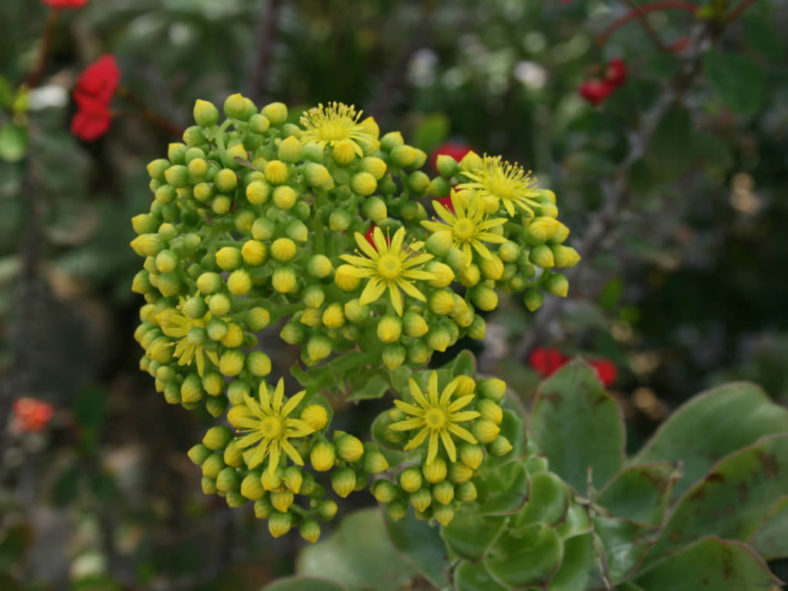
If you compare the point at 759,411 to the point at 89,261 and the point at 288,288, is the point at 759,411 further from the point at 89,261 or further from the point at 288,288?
the point at 89,261

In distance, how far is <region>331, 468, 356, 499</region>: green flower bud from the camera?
0.73 meters

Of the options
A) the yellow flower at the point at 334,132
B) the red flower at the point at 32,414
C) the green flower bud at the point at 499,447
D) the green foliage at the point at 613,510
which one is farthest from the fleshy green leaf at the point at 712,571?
the red flower at the point at 32,414

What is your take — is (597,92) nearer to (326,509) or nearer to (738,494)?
(738,494)

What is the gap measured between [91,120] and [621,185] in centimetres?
120

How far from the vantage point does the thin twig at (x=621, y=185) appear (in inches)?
59.8

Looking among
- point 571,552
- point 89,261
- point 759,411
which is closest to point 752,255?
point 759,411

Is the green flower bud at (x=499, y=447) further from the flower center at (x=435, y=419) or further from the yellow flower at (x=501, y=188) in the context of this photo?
the yellow flower at (x=501, y=188)

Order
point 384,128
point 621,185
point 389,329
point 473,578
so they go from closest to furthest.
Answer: point 389,329 → point 473,578 → point 621,185 → point 384,128

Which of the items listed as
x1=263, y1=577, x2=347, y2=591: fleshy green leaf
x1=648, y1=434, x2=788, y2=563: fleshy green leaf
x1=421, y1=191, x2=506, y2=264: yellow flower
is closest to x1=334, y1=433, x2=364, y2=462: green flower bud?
x1=421, y1=191, x2=506, y2=264: yellow flower

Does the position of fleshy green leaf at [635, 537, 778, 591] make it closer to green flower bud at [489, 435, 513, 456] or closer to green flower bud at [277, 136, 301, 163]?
green flower bud at [489, 435, 513, 456]

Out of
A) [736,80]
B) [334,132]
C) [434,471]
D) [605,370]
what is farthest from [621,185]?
[434,471]

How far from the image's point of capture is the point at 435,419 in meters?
0.73

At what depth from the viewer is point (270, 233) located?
74 centimetres

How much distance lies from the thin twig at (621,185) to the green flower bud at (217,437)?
104cm
